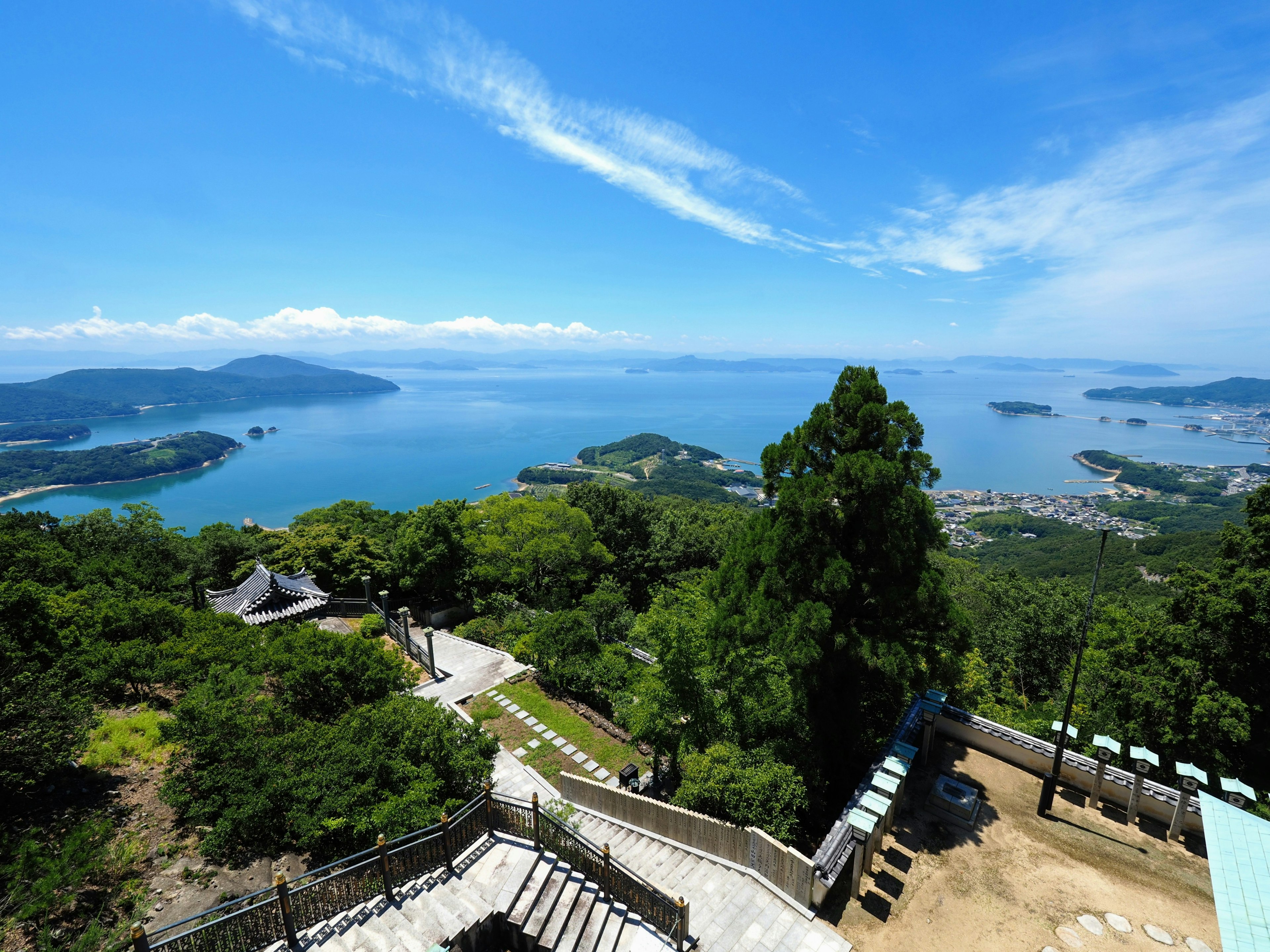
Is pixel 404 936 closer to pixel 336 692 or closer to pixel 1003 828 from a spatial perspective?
pixel 336 692

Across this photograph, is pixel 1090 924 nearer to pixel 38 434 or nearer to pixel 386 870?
pixel 386 870

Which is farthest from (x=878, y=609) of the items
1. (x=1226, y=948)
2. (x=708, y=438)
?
(x=708, y=438)

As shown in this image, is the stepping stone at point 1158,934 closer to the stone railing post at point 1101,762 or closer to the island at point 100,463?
the stone railing post at point 1101,762

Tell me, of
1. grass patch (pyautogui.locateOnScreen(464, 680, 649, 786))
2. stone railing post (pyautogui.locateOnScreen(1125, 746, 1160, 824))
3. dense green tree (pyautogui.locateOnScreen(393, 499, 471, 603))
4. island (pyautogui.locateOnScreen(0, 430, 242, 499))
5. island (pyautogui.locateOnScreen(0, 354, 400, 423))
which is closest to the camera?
stone railing post (pyautogui.locateOnScreen(1125, 746, 1160, 824))

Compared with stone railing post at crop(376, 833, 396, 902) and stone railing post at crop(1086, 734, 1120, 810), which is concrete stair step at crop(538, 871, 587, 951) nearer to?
stone railing post at crop(376, 833, 396, 902)

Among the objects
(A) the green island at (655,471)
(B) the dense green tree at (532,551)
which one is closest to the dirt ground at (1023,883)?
(B) the dense green tree at (532,551)

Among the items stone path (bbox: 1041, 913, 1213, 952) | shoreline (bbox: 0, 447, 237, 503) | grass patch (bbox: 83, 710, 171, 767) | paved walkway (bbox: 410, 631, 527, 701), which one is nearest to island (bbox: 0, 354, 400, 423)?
shoreline (bbox: 0, 447, 237, 503)
